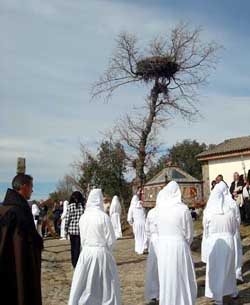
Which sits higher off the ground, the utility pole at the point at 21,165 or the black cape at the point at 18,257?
the utility pole at the point at 21,165

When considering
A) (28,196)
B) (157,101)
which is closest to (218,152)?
(157,101)

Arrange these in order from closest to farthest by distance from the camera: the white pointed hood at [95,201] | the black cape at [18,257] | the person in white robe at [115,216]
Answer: the black cape at [18,257], the white pointed hood at [95,201], the person in white robe at [115,216]

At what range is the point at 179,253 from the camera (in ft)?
27.0

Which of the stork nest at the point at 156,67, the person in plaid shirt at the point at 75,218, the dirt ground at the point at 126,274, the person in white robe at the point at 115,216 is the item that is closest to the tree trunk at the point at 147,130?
the stork nest at the point at 156,67

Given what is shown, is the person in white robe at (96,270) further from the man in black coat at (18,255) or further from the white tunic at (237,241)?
the man in black coat at (18,255)

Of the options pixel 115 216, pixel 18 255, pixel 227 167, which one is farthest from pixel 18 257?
pixel 227 167

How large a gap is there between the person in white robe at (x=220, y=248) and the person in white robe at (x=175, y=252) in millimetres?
1203

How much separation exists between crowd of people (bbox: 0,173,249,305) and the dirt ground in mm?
543

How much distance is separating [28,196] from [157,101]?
80.7ft

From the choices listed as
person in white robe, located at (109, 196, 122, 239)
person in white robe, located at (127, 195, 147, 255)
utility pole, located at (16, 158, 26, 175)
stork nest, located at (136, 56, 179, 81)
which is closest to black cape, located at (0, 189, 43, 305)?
utility pole, located at (16, 158, 26, 175)

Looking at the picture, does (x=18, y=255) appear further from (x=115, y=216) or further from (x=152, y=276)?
(x=115, y=216)

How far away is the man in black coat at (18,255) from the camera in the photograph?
5.25m

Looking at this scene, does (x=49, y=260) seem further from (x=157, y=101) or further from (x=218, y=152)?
(x=218, y=152)

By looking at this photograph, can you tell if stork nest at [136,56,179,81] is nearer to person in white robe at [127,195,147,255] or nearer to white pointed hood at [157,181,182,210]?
person in white robe at [127,195,147,255]
